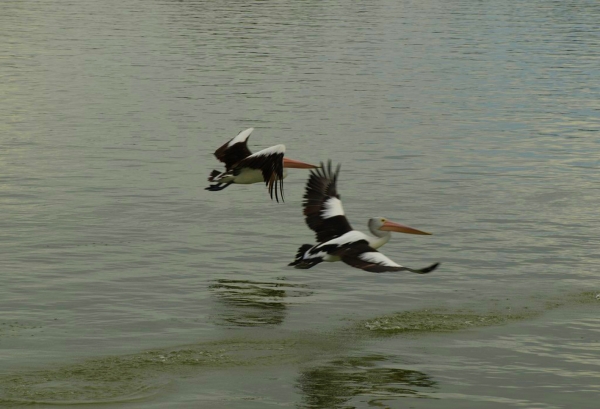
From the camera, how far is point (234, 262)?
1592 centimetres

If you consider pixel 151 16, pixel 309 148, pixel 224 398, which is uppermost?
pixel 151 16

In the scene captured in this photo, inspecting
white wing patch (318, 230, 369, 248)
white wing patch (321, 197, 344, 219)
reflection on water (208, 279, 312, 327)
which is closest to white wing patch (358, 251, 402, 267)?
white wing patch (318, 230, 369, 248)

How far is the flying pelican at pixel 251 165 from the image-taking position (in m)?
15.6

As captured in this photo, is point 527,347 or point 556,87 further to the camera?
point 556,87

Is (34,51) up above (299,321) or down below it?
above

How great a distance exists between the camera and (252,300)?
554 inches

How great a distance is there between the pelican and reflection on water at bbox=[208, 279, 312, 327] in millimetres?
743

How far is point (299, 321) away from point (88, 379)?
292 centimetres

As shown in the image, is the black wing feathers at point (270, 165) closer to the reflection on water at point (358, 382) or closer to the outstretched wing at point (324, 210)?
the outstretched wing at point (324, 210)

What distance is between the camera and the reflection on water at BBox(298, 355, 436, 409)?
35.1 ft

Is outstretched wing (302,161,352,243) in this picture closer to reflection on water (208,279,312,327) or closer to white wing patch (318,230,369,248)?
white wing patch (318,230,369,248)

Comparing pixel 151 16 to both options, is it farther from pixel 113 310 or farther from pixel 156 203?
pixel 113 310

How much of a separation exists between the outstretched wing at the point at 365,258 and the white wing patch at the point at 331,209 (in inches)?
45.7

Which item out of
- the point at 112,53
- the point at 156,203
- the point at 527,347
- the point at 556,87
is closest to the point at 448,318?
the point at 527,347
